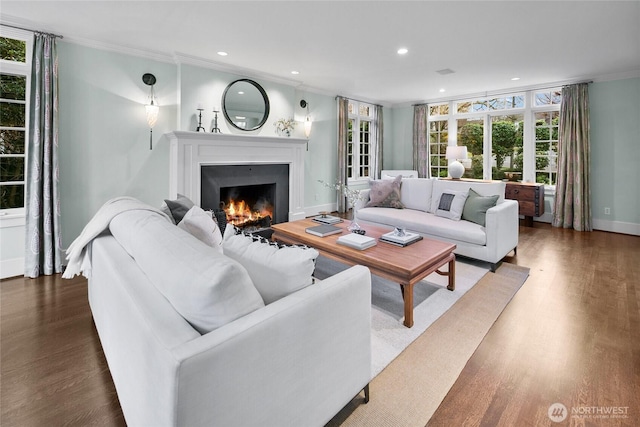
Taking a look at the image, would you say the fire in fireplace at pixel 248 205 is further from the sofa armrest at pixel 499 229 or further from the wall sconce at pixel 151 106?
the sofa armrest at pixel 499 229

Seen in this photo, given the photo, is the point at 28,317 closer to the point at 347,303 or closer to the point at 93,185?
the point at 93,185

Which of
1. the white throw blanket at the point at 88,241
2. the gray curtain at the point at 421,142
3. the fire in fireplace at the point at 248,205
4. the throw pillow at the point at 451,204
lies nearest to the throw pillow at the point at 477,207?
the throw pillow at the point at 451,204

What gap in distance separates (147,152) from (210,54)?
4.80 ft

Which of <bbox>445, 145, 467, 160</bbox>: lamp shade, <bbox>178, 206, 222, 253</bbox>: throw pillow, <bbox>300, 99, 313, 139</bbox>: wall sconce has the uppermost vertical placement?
<bbox>300, 99, 313, 139</bbox>: wall sconce

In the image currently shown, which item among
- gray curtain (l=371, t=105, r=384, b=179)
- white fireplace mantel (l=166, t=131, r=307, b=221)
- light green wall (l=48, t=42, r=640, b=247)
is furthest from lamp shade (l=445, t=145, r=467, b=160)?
white fireplace mantel (l=166, t=131, r=307, b=221)

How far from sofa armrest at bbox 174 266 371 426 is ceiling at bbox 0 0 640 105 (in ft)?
8.52

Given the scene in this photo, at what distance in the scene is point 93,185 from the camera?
3.65 meters

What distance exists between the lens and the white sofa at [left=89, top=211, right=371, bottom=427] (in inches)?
33.8

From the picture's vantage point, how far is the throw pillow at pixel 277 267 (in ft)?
4.09

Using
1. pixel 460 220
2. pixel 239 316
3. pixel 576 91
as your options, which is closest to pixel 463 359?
pixel 239 316

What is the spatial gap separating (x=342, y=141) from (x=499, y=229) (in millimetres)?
3863

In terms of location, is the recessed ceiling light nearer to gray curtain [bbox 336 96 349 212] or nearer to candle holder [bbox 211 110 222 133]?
gray curtain [bbox 336 96 349 212]

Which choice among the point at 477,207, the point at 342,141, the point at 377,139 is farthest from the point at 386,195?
the point at 377,139

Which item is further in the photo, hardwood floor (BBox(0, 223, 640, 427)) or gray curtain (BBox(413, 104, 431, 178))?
gray curtain (BBox(413, 104, 431, 178))
